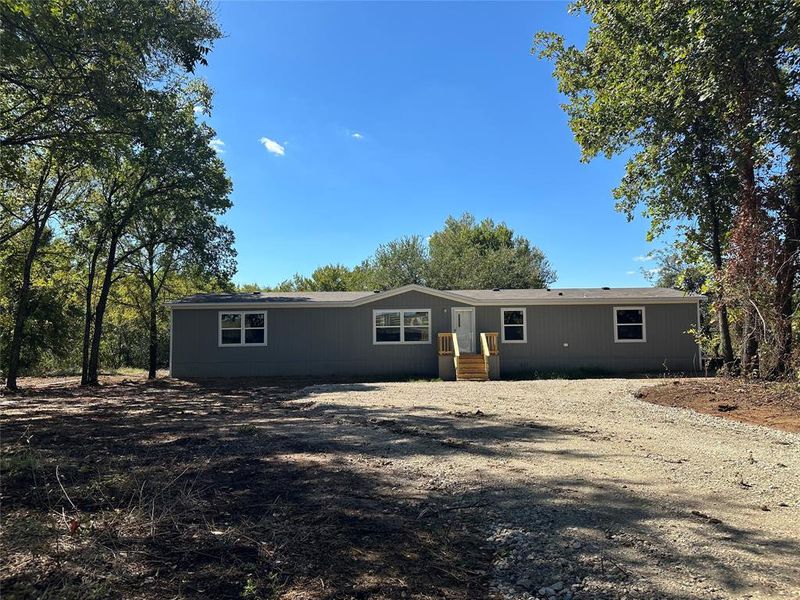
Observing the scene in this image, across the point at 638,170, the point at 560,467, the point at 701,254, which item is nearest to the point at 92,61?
the point at 560,467

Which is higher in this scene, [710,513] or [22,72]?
[22,72]

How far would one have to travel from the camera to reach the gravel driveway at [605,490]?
276 centimetres

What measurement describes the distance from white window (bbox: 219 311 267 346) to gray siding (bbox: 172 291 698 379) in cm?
21

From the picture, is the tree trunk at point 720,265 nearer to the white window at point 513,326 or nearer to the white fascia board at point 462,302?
the white fascia board at point 462,302

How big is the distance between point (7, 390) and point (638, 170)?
17.0 meters

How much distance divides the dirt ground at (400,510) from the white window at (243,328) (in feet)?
29.8

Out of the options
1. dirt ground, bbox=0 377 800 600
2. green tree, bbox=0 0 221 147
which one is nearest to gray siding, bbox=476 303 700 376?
dirt ground, bbox=0 377 800 600

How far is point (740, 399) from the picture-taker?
354 inches

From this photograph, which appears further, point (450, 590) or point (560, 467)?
point (560, 467)

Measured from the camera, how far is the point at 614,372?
54.0 feet

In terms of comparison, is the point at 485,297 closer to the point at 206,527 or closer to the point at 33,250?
the point at 33,250

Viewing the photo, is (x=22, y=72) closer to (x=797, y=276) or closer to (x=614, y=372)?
(x=797, y=276)

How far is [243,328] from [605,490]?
558 inches

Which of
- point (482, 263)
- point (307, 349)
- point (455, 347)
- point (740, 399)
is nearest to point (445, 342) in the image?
point (455, 347)
